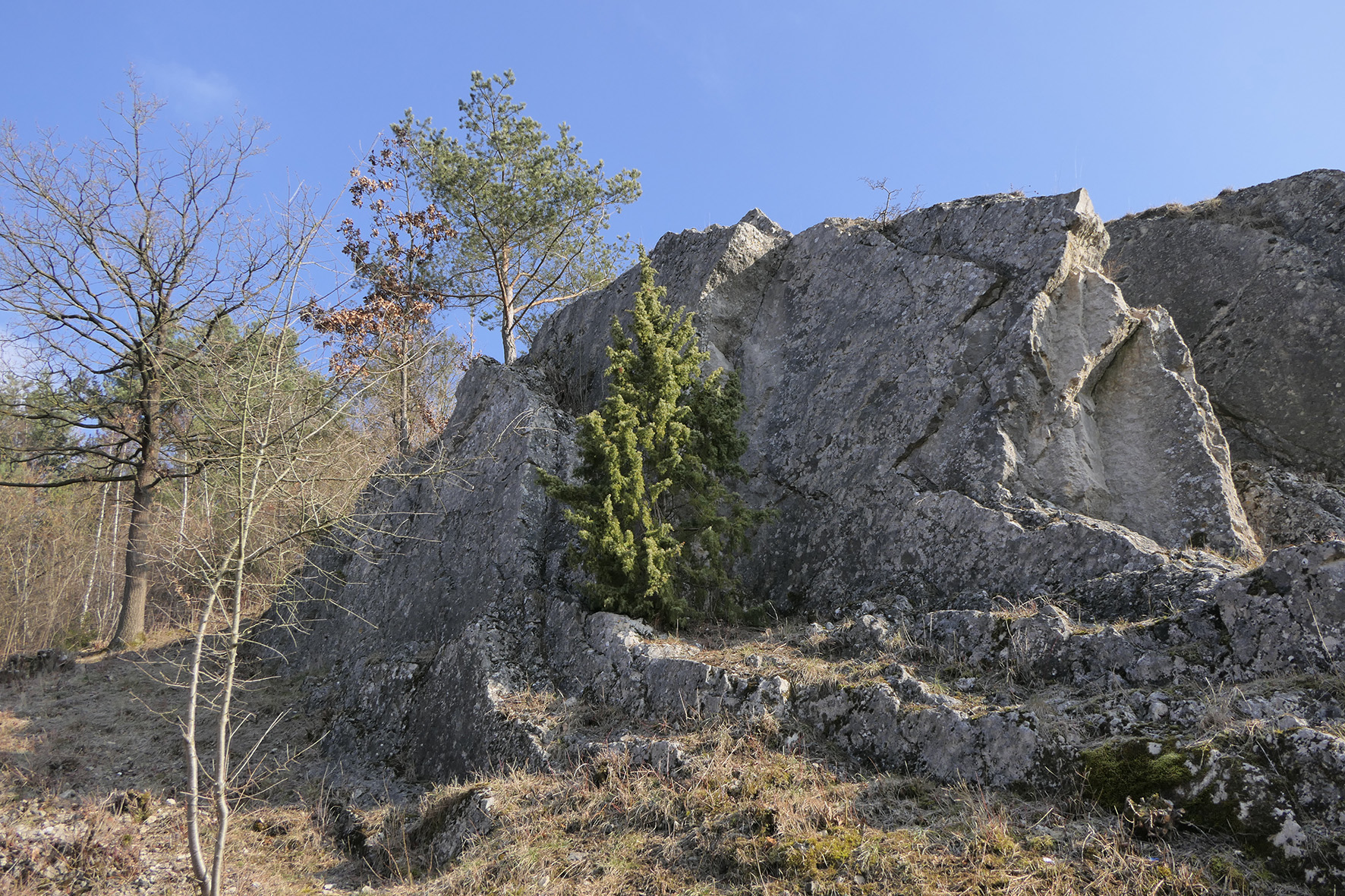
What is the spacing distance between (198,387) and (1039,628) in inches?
311

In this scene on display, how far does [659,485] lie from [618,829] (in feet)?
12.7

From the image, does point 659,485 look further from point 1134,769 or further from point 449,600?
point 1134,769

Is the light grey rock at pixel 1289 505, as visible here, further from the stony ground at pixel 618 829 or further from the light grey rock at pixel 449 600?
the light grey rock at pixel 449 600

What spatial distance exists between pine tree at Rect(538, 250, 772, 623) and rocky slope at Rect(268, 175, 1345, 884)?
24.8 inches

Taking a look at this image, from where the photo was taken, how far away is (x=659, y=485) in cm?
868

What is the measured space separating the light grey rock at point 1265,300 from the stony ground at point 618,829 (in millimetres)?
8767

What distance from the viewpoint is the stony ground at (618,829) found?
4348 mm

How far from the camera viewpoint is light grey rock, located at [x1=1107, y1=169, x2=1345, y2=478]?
36.4ft

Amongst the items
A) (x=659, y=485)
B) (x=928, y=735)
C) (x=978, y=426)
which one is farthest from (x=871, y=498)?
(x=928, y=735)

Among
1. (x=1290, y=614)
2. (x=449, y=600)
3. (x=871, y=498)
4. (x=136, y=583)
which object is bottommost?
(x=136, y=583)

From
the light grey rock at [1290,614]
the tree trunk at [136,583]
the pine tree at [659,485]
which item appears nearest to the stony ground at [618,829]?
the pine tree at [659,485]

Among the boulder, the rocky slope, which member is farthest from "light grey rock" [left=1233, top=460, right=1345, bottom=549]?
the boulder

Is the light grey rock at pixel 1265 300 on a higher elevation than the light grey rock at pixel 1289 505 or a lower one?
higher

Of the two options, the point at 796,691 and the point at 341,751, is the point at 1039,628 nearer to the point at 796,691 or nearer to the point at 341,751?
the point at 796,691
